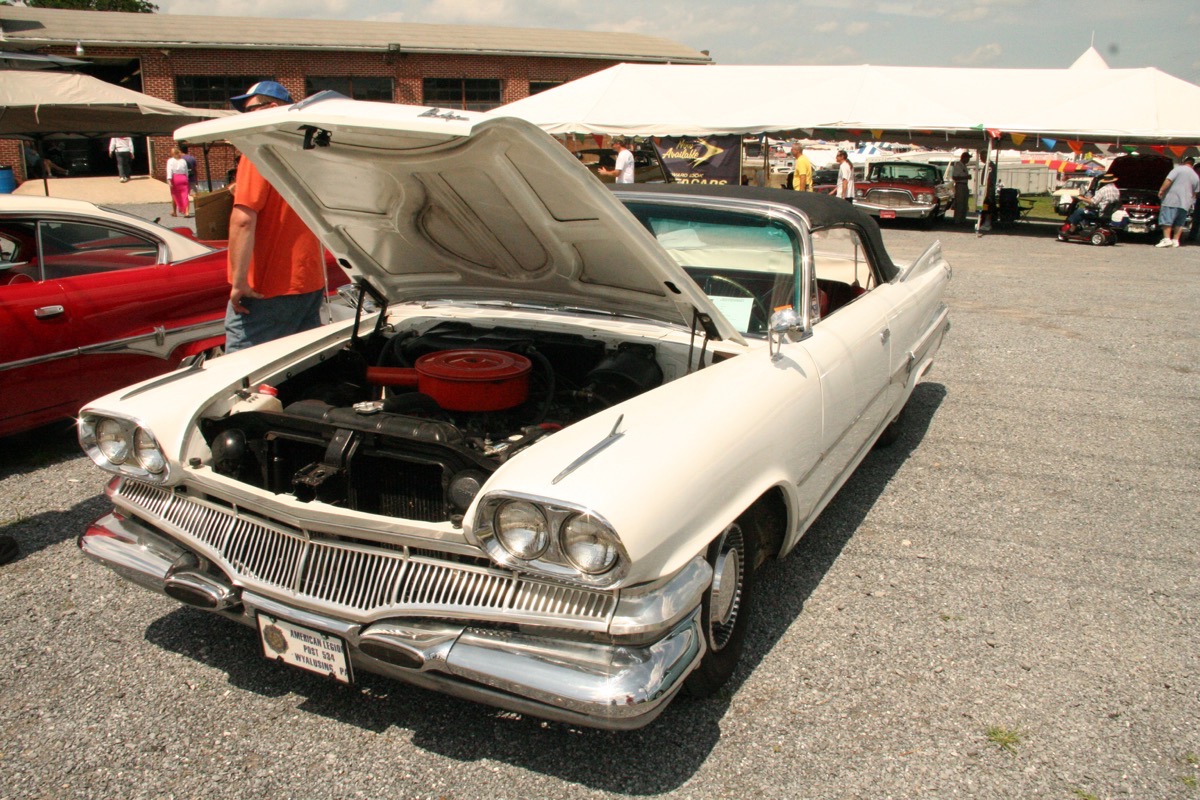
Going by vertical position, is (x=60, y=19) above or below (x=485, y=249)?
above

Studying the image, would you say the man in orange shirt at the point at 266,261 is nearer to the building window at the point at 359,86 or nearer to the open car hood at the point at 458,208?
the open car hood at the point at 458,208

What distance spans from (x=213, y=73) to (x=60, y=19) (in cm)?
435

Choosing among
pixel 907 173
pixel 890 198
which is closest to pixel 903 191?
pixel 890 198

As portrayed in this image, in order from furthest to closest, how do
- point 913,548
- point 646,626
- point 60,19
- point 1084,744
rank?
1. point 60,19
2. point 913,548
3. point 1084,744
4. point 646,626

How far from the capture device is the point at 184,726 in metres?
2.59

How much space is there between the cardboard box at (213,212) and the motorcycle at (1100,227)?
16.1 m

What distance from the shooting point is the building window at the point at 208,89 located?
1030 inches

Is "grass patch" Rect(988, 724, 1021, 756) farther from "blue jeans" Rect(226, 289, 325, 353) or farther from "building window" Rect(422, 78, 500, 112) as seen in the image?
"building window" Rect(422, 78, 500, 112)

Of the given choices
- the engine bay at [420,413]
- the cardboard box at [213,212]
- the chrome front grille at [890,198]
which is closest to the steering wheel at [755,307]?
the engine bay at [420,413]

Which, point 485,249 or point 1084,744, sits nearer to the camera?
point 1084,744

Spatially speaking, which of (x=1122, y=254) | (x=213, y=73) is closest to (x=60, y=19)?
(x=213, y=73)

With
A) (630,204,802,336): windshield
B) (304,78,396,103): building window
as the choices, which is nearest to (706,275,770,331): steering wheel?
(630,204,802,336): windshield

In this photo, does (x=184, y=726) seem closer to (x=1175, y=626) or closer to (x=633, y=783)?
(x=633, y=783)

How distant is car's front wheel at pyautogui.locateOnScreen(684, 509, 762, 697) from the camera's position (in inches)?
101
